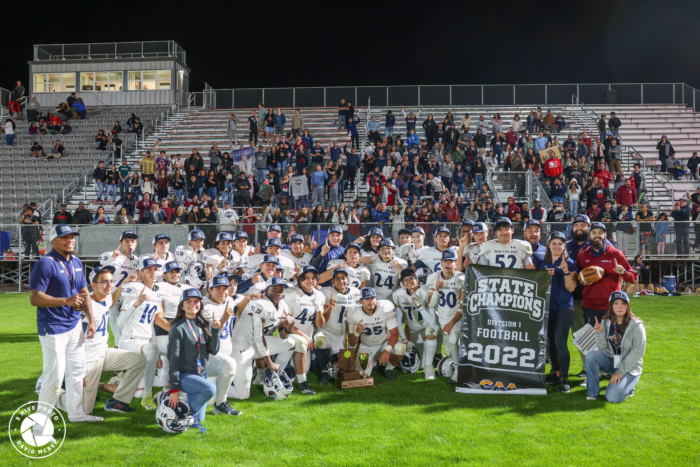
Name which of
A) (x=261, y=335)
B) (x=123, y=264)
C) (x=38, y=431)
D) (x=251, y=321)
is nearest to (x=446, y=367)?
(x=261, y=335)

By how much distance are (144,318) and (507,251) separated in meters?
5.64

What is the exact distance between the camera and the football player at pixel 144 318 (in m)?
7.76

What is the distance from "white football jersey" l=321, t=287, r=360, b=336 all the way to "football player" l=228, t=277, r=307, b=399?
2.59 ft

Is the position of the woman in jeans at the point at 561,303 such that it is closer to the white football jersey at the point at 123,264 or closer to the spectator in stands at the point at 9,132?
the white football jersey at the point at 123,264

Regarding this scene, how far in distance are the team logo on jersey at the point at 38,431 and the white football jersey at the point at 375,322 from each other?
14.1 ft

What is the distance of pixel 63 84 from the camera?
38438 mm

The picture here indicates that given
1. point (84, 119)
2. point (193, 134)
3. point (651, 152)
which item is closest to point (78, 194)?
point (193, 134)

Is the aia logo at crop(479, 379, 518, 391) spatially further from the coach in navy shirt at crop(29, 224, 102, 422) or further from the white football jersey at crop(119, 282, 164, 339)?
the coach in navy shirt at crop(29, 224, 102, 422)

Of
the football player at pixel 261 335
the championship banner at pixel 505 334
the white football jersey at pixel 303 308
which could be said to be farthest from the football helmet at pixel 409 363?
the football player at pixel 261 335

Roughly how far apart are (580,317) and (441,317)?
7.59 feet

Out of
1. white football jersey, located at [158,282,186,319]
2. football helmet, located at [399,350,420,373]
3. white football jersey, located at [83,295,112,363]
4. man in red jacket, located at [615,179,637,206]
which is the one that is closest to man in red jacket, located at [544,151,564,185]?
man in red jacket, located at [615,179,637,206]

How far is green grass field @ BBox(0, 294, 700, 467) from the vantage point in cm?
576

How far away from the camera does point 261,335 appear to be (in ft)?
26.0

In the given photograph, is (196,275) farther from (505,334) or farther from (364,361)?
(505,334)
